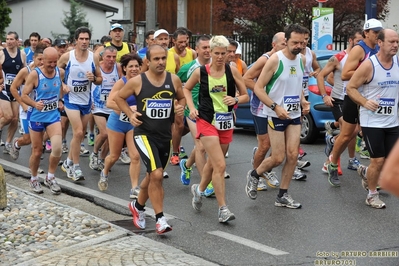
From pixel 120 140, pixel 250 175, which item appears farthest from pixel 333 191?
pixel 120 140

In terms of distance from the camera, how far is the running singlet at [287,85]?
8242 mm

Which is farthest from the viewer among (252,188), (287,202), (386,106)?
(252,188)

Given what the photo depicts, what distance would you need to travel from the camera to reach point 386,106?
26.4 ft

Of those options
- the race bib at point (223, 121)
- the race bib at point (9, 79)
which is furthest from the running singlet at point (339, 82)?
the race bib at point (9, 79)

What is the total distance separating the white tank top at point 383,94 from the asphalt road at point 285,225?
37.2 inches

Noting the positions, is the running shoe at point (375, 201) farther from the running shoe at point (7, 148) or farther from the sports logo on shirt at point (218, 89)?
the running shoe at point (7, 148)

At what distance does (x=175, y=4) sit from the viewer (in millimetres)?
37406

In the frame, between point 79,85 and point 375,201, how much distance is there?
4570 mm

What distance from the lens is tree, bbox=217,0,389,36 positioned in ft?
72.6

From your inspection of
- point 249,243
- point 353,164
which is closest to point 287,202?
point 249,243

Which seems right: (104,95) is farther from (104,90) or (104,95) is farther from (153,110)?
(153,110)

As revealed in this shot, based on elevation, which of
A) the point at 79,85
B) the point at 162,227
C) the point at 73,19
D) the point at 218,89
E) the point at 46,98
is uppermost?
the point at 73,19

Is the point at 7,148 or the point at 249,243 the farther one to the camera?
the point at 7,148

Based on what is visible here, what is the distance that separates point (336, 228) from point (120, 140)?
318 centimetres
